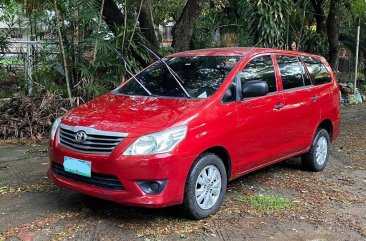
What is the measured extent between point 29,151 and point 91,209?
118 inches

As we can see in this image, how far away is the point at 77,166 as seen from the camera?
4457 millimetres

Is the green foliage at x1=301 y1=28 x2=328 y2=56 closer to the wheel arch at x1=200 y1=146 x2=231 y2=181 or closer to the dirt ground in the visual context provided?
the dirt ground

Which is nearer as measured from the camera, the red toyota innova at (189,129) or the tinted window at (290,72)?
the red toyota innova at (189,129)

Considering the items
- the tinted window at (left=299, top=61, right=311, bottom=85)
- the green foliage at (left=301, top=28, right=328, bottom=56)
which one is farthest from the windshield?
the green foliage at (left=301, top=28, right=328, bottom=56)

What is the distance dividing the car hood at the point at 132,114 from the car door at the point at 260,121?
2.13ft

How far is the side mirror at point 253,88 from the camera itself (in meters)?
5.06

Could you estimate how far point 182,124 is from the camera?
435 cm

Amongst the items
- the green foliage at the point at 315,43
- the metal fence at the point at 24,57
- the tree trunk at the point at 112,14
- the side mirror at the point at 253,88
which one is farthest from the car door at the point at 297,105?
the green foliage at the point at 315,43

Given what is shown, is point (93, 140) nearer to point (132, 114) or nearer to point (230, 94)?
point (132, 114)

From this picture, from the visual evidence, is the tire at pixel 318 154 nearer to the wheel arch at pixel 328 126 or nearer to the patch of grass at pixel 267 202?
the wheel arch at pixel 328 126

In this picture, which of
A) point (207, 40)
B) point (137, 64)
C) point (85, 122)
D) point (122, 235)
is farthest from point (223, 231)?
point (207, 40)

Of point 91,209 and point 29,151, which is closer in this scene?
point 91,209

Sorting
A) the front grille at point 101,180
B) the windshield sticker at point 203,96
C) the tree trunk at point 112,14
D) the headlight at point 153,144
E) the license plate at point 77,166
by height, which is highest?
the tree trunk at point 112,14

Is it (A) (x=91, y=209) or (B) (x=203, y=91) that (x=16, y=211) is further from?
(B) (x=203, y=91)
